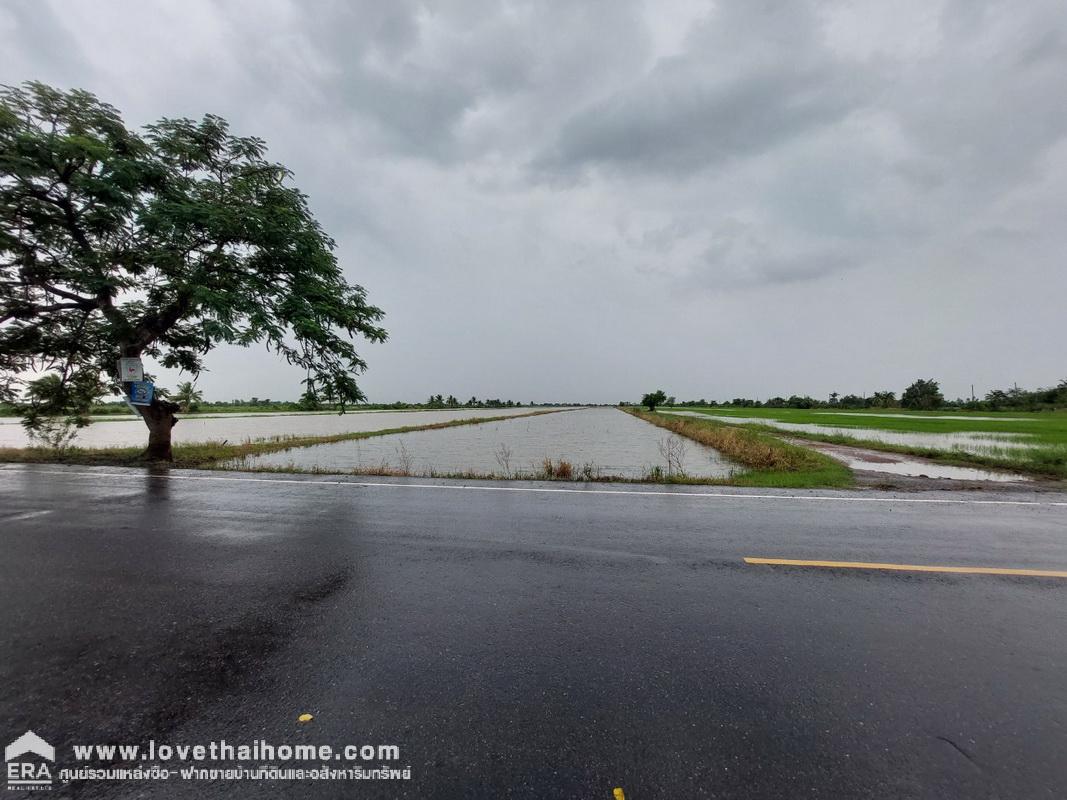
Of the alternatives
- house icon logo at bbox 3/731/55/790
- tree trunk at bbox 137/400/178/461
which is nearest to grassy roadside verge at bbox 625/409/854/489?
house icon logo at bbox 3/731/55/790

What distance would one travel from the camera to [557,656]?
9.70 feet

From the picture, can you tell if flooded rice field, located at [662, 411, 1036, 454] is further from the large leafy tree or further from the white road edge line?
the large leafy tree

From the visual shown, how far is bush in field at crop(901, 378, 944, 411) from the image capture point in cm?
9406

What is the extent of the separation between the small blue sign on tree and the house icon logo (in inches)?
539

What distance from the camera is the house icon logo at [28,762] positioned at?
1.96m

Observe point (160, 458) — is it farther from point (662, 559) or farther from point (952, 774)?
point (952, 774)

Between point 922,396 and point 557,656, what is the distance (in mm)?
131111

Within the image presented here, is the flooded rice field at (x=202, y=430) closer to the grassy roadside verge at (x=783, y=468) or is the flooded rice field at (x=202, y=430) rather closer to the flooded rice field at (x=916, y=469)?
the grassy roadside verge at (x=783, y=468)

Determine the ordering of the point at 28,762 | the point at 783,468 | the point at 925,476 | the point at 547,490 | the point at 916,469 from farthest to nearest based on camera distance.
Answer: the point at 916,469, the point at 783,468, the point at 925,476, the point at 547,490, the point at 28,762

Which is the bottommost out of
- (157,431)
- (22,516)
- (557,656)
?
(557,656)

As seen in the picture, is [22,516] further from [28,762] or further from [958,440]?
[958,440]

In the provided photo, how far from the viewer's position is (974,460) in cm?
1455

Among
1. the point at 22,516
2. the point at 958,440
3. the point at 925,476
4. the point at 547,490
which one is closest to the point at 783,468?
the point at 925,476

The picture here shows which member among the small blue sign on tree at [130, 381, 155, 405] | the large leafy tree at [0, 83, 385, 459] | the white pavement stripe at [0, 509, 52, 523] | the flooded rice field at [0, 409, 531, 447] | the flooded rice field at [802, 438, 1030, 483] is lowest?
the flooded rice field at [802, 438, 1030, 483]
